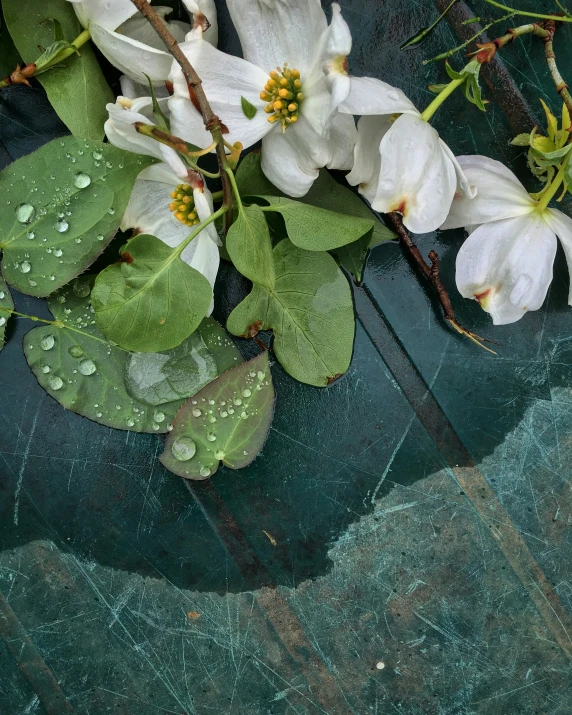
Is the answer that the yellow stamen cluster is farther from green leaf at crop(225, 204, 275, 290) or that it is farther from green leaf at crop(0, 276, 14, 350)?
green leaf at crop(0, 276, 14, 350)

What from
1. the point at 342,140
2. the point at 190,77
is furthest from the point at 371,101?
the point at 190,77

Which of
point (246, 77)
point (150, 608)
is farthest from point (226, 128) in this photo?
point (150, 608)

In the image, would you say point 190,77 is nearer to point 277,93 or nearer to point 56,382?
point 277,93

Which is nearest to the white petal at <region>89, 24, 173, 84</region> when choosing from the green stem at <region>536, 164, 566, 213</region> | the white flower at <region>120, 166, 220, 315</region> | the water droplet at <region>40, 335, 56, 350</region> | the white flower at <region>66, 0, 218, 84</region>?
the white flower at <region>66, 0, 218, 84</region>

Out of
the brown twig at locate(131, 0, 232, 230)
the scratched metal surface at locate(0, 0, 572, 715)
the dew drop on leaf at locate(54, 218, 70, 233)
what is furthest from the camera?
the scratched metal surface at locate(0, 0, 572, 715)

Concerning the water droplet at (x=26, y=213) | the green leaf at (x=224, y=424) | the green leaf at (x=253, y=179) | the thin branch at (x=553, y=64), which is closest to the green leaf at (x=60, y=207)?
the water droplet at (x=26, y=213)

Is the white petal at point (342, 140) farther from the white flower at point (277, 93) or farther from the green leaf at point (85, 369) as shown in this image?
the green leaf at point (85, 369)

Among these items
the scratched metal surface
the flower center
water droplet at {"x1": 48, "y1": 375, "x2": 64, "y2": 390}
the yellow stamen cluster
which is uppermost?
the flower center

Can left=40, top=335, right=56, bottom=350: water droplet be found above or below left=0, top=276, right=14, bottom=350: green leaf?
below
